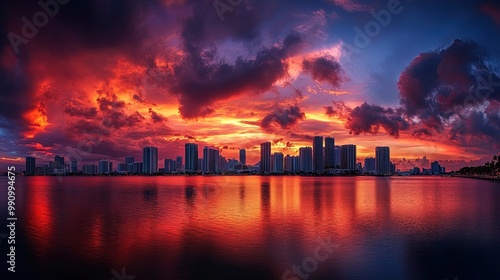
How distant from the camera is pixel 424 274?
28062 millimetres

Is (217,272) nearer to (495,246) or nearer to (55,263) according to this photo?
(55,263)

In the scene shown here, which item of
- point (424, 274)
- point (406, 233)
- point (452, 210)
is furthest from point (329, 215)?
point (424, 274)

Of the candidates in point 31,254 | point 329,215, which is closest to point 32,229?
point 31,254

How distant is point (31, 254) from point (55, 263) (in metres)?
4.97

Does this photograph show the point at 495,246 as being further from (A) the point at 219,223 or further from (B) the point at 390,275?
(A) the point at 219,223

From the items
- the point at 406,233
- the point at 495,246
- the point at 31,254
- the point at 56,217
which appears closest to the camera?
the point at 31,254

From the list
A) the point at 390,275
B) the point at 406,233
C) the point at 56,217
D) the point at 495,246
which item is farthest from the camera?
the point at 56,217

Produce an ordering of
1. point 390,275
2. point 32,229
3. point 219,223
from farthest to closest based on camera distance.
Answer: point 219,223 → point 32,229 → point 390,275

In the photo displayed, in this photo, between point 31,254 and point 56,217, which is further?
point 56,217

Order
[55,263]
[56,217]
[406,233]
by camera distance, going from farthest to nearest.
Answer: [56,217] → [406,233] → [55,263]

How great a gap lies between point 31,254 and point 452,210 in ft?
213

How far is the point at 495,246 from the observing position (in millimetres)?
36812

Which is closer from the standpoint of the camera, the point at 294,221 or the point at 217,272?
the point at 217,272

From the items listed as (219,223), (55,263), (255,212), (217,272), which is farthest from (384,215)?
(55,263)
